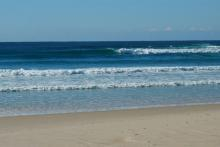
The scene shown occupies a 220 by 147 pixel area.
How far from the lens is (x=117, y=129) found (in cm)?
855

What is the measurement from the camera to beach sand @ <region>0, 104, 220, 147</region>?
290 inches

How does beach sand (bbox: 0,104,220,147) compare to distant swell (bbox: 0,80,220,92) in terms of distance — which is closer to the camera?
beach sand (bbox: 0,104,220,147)

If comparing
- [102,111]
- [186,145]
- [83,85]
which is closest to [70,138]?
[186,145]

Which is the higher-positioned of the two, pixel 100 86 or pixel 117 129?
pixel 100 86

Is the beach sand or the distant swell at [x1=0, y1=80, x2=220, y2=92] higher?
the distant swell at [x1=0, y1=80, x2=220, y2=92]

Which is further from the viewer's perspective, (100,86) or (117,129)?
(100,86)

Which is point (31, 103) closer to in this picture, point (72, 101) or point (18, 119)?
point (72, 101)

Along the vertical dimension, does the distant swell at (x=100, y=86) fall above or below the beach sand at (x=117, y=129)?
above

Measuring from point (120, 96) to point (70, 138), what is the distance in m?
6.57

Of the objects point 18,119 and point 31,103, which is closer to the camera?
point 18,119

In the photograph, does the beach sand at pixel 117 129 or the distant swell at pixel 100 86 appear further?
the distant swell at pixel 100 86

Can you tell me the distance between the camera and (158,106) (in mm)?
12133

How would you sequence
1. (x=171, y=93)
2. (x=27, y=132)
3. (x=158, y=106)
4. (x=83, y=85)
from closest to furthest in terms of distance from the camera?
(x=27, y=132), (x=158, y=106), (x=171, y=93), (x=83, y=85)

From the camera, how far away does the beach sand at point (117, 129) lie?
24.2 feet
